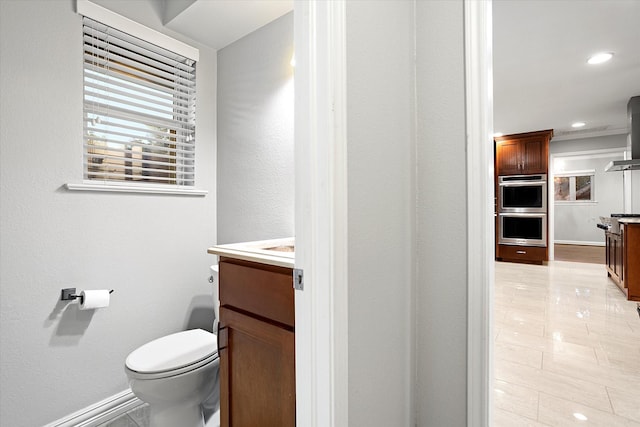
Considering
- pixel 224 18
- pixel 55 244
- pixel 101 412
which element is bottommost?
pixel 101 412

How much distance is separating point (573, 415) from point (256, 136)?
2376mm

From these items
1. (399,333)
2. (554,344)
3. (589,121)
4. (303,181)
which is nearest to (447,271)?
(399,333)

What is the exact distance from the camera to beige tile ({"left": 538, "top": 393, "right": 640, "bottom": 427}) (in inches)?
60.4

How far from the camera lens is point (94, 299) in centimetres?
162

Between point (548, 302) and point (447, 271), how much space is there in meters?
3.23

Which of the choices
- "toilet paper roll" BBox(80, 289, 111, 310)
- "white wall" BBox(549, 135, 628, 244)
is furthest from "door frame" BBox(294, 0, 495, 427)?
"white wall" BBox(549, 135, 628, 244)

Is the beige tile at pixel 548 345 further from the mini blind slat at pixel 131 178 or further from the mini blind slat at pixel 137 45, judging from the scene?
the mini blind slat at pixel 137 45

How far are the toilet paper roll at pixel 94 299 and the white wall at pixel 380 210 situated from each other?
4.85ft

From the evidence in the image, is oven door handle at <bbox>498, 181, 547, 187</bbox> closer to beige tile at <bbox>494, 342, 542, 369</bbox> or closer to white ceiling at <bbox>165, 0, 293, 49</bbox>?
beige tile at <bbox>494, 342, 542, 369</bbox>

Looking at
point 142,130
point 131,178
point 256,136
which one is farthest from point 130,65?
point 256,136

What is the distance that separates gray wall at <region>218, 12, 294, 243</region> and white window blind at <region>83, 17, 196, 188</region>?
24 cm

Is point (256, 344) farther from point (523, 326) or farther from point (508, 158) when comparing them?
point (508, 158)

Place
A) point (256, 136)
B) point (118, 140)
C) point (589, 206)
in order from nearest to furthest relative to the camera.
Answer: point (118, 140) → point (256, 136) → point (589, 206)

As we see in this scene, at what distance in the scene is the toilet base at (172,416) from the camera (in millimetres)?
1465
